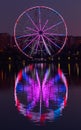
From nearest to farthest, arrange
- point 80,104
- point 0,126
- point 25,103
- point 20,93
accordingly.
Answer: point 0,126 → point 80,104 → point 25,103 → point 20,93

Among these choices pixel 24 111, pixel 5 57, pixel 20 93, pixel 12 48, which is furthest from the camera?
pixel 12 48

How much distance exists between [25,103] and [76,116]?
3.88m

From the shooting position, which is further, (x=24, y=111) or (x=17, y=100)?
(x=17, y=100)

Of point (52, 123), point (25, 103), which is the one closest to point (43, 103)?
point (25, 103)

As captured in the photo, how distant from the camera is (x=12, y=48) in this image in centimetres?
11281

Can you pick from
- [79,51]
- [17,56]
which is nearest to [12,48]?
[17,56]

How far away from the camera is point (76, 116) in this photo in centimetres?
1140

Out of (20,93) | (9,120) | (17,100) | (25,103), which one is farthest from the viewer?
(20,93)

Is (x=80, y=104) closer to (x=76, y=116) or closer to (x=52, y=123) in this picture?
(x=76, y=116)

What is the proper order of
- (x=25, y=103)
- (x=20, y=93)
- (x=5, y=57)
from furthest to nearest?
(x=5, y=57) < (x=20, y=93) < (x=25, y=103)

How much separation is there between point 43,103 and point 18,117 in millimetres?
3454

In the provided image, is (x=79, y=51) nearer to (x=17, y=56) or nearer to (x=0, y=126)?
(x=17, y=56)

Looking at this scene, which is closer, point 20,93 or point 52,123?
point 52,123

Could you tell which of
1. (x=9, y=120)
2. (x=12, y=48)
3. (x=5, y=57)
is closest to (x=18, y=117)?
(x=9, y=120)
